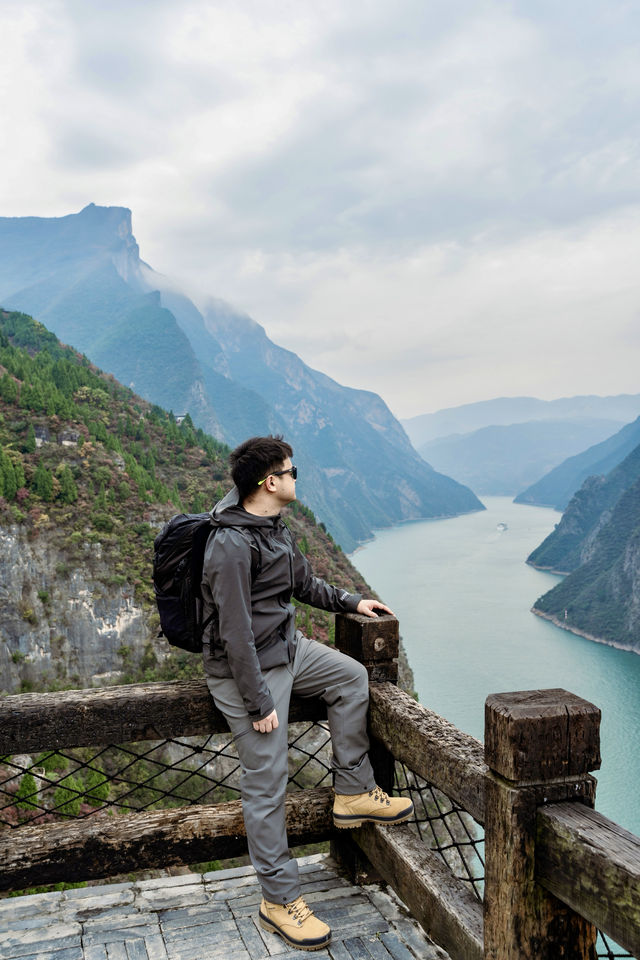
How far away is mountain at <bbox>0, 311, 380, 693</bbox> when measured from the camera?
4603 cm

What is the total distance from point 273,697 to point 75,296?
20364 cm

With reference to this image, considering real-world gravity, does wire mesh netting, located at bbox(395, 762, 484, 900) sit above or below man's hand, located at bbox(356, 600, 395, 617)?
below

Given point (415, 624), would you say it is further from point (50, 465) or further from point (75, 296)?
point (75, 296)

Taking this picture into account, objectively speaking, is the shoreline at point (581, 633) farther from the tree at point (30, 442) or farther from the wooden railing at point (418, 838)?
the wooden railing at point (418, 838)

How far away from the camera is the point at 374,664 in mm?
3412

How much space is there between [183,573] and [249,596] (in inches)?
13.7

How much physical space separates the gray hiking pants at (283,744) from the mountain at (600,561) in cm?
7917

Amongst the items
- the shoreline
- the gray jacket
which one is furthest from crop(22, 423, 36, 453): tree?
the shoreline

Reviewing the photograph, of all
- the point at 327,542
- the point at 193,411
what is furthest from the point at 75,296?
the point at 327,542

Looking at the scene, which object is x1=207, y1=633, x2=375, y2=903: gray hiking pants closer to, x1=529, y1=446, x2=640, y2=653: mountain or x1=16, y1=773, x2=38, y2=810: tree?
x1=16, y1=773, x2=38, y2=810: tree

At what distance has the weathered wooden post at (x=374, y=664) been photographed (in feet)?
11.1

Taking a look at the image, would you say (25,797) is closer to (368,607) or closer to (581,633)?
(368,607)

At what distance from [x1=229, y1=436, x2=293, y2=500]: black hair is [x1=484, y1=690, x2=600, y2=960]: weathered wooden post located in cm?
147

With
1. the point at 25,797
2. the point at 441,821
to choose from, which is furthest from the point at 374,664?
the point at 441,821
